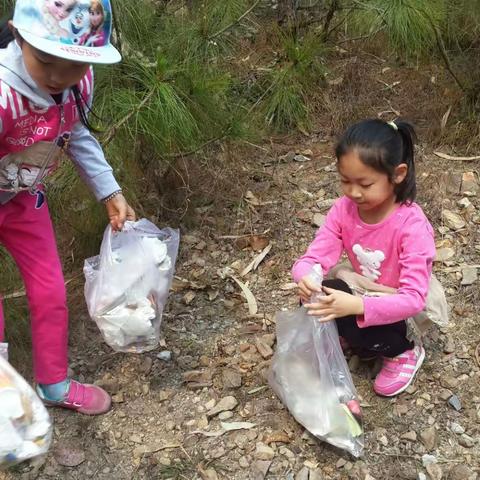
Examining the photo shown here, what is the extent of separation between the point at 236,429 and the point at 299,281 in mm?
470

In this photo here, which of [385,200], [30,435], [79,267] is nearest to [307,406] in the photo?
[385,200]

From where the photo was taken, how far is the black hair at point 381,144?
1.52m

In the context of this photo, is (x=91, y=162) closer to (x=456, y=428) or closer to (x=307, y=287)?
(x=307, y=287)

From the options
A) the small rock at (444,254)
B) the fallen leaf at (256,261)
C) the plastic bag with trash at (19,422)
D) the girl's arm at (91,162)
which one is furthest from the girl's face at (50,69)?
the small rock at (444,254)

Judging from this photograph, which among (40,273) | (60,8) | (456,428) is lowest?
(456,428)

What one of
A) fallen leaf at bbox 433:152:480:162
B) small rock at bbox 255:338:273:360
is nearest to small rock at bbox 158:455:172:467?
small rock at bbox 255:338:273:360

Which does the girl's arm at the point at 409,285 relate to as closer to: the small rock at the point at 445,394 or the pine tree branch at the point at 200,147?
the small rock at the point at 445,394

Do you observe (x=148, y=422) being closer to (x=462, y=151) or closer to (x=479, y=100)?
(x=462, y=151)

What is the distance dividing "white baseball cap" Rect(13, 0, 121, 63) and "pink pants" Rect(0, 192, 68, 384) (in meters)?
0.46

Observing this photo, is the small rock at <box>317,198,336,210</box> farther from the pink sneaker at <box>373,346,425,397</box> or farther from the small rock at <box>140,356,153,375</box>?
the small rock at <box>140,356,153,375</box>

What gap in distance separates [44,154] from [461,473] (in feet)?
4.34

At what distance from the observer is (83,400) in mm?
1808

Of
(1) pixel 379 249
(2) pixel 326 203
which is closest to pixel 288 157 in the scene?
(2) pixel 326 203

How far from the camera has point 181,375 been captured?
1.94 metres
